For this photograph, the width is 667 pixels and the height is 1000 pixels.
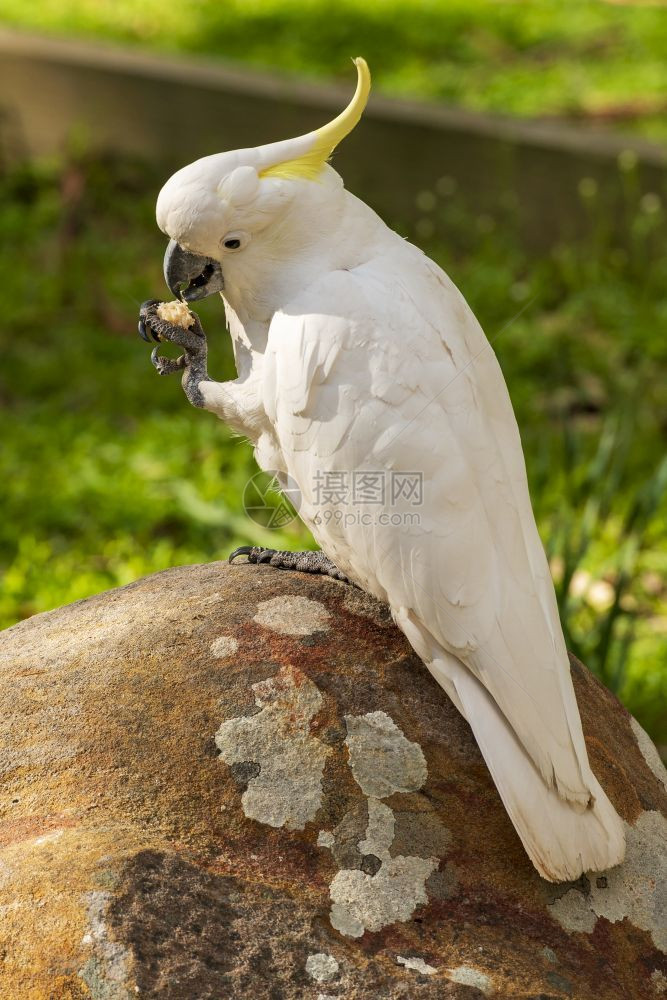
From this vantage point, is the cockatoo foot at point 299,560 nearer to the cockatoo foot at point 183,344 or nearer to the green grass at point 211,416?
the cockatoo foot at point 183,344

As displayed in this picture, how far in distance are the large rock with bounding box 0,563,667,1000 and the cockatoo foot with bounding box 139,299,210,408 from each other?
45 centimetres

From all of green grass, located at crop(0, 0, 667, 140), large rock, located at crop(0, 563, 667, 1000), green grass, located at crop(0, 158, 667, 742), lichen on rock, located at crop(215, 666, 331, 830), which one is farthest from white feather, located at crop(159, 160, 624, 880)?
green grass, located at crop(0, 0, 667, 140)

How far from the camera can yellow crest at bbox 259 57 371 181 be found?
77.3 inches

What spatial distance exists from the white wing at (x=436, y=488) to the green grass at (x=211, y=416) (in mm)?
977

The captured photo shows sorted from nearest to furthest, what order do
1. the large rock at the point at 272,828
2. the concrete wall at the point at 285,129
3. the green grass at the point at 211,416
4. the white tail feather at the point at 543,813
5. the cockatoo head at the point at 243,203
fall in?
the large rock at the point at 272,828 → the white tail feather at the point at 543,813 → the cockatoo head at the point at 243,203 → the green grass at the point at 211,416 → the concrete wall at the point at 285,129

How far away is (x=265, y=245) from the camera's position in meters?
2.01

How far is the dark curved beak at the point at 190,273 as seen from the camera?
2012 mm

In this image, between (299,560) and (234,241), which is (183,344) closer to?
(234,241)

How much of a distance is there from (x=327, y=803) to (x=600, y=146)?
452cm

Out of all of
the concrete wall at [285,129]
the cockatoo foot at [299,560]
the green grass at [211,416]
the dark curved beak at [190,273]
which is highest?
the dark curved beak at [190,273]

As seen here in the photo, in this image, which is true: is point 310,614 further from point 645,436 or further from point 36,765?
point 645,436

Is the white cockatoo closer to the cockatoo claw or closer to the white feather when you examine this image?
the white feather

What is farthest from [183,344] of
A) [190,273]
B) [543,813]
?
[543,813]

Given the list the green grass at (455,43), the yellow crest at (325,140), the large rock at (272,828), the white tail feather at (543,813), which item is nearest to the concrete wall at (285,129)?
the green grass at (455,43)
